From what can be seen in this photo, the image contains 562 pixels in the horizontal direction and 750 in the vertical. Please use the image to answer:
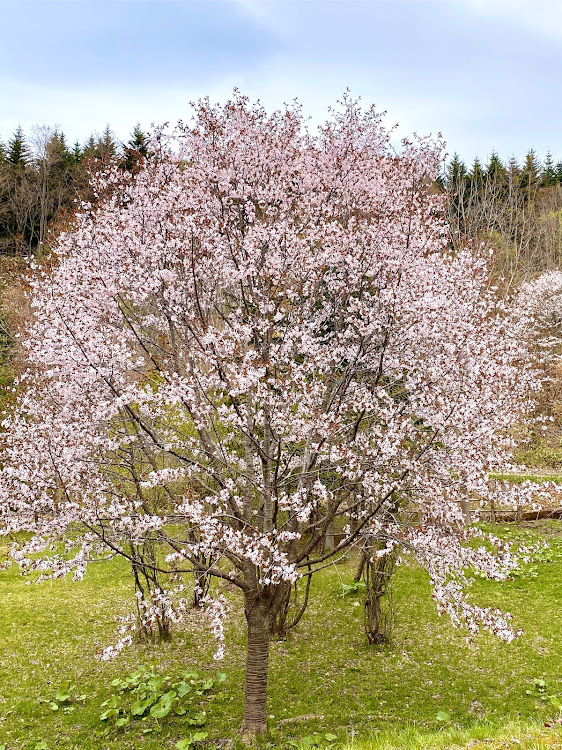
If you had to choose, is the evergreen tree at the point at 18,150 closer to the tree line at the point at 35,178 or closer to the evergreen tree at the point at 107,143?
the tree line at the point at 35,178

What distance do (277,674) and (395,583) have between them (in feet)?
17.7

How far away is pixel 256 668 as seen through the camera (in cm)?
801

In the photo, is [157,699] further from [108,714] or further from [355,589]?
[355,589]

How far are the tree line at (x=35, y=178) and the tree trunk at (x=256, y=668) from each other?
38.9 meters

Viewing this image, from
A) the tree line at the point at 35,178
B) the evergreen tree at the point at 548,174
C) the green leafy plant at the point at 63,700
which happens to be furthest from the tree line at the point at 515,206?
the green leafy plant at the point at 63,700

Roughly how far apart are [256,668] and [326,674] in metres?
2.77

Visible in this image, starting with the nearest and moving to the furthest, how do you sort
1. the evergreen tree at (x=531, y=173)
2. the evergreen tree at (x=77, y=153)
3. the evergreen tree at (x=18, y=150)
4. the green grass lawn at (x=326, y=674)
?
the green grass lawn at (x=326, y=674) → the evergreen tree at (x=18, y=150) → the evergreen tree at (x=77, y=153) → the evergreen tree at (x=531, y=173)

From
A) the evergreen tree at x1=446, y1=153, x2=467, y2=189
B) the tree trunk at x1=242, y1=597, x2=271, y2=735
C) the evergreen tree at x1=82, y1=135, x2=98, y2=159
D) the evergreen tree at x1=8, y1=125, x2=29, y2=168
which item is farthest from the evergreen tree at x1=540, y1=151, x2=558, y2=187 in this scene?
the tree trunk at x1=242, y1=597, x2=271, y2=735

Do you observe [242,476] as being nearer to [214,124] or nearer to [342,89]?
[214,124]

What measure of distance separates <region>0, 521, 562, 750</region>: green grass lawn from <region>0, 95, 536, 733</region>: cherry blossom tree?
139cm

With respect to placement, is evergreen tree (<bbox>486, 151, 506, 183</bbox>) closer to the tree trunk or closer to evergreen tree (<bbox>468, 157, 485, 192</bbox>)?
evergreen tree (<bbox>468, 157, 485, 192</bbox>)

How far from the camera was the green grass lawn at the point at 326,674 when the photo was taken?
7.84 meters

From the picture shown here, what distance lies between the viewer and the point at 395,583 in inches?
570

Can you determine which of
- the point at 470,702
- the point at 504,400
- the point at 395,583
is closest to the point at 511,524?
the point at 395,583
